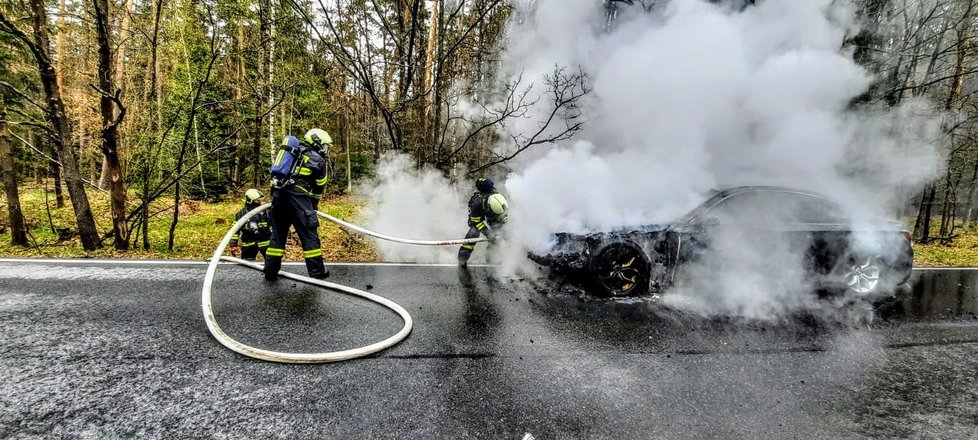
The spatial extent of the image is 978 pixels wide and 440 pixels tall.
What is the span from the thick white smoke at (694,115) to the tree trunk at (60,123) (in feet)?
25.2

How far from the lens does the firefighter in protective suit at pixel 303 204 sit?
4879mm

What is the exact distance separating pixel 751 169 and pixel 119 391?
711 centimetres

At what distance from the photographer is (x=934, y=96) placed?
445 inches

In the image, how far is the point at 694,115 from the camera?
547 cm

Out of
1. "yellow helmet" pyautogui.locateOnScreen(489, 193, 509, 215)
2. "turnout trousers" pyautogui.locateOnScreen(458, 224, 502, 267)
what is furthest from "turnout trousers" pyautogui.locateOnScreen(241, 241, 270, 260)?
"yellow helmet" pyautogui.locateOnScreen(489, 193, 509, 215)

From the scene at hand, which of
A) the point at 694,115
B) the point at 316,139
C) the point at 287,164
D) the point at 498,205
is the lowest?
the point at 498,205

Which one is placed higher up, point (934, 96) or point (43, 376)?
point (934, 96)

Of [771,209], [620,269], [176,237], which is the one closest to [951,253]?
[771,209]

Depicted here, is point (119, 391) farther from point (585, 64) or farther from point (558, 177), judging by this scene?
point (585, 64)

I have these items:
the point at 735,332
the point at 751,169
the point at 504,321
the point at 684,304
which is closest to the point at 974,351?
the point at 735,332

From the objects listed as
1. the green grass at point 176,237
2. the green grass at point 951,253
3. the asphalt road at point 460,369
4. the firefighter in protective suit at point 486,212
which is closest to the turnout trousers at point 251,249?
the green grass at point 176,237

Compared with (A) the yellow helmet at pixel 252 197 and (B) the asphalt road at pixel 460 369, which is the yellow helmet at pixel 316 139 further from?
(A) the yellow helmet at pixel 252 197

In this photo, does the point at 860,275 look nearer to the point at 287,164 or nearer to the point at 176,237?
the point at 287,164

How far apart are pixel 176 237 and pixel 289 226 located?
662cm
